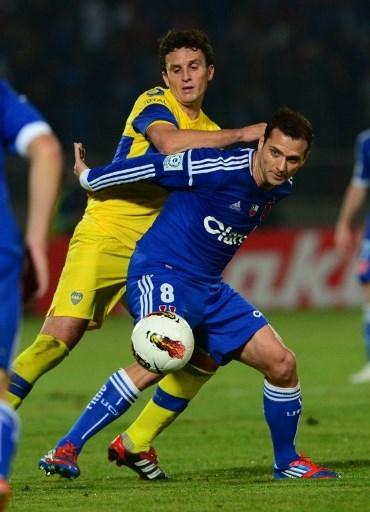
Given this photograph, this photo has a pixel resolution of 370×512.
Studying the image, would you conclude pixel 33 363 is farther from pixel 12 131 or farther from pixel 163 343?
pixel 12 131

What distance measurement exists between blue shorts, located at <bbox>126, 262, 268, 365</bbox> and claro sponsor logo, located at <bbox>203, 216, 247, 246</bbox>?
0.25 metres

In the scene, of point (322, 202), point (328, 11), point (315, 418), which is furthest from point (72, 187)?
point (315, 418)

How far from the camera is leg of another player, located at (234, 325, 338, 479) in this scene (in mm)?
6777

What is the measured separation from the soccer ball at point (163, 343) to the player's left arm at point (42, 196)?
1962 millimetres

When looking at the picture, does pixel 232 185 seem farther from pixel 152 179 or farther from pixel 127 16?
pixel 127 16

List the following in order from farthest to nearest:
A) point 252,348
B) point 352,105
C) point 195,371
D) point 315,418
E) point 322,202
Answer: point 352,105 → point 322,202 → point 315,418 → point 195,371 → point 252,348

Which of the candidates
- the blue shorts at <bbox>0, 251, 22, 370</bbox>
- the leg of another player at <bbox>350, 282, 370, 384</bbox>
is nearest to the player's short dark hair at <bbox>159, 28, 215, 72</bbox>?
the blue shorts at <bbox>0, 251, 22, 370</bbox>

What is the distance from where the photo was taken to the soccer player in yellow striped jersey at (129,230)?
23.4 ft

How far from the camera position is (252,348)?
6812 mm

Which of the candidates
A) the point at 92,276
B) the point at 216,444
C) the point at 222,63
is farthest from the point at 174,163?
the point at 222,63

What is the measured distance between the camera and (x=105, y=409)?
23.2 ft

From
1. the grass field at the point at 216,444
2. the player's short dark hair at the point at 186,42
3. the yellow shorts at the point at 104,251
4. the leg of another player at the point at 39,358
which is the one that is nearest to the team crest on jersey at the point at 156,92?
the player's short dark hair at the point at 186,42

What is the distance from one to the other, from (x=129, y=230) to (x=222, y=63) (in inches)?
556

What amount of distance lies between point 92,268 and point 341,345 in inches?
337
